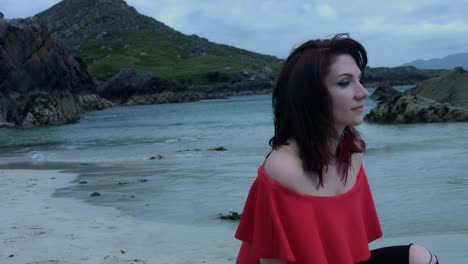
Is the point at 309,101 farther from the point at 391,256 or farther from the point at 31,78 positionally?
the point at 31,78

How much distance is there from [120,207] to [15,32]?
4479cm

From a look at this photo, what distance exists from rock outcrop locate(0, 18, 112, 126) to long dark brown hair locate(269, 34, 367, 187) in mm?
43800

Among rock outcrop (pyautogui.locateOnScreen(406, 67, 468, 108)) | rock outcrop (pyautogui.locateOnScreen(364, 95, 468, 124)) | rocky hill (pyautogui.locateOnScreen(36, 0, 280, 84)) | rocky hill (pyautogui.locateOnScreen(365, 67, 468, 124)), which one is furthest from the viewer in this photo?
rocky hill (pyautogui.locateOnScreen(36, 0, 280, 84))

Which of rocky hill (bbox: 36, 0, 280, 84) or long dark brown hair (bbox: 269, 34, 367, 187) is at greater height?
rocky hill (bbox: 36, 0, 280, 84)

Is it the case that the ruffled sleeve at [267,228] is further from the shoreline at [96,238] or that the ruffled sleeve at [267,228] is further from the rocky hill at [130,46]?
Result: the rocky hill at [130,46]

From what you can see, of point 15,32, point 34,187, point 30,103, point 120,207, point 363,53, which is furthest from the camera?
point 15,32

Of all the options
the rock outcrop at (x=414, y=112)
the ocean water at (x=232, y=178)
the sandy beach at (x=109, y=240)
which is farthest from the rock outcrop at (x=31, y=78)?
the sandy beach at (x=109, y=240)

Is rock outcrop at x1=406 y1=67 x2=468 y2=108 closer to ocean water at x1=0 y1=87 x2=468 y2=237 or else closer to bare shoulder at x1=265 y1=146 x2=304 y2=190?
ocean water at x1=0 y1=87 x2=468 y2=237

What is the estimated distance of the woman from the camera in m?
2.36

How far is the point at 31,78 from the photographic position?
49656 mm

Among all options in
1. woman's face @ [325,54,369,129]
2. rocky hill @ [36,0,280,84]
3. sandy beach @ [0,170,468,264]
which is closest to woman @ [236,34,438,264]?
woman's face @ [325,54,369,129]

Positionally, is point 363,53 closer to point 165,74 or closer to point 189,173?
point 189,173

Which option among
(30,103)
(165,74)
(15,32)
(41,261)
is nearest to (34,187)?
(41,261)

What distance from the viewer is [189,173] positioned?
12.9 metres
